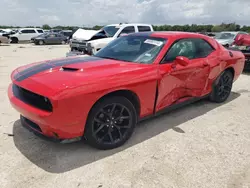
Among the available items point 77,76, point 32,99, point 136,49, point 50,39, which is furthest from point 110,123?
point 50,39

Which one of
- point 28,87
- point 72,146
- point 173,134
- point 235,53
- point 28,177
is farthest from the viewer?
point 235,53

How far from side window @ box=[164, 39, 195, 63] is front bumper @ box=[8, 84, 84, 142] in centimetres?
173

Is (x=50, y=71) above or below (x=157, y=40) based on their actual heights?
below

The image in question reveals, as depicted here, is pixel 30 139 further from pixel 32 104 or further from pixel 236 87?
pixel 236 87

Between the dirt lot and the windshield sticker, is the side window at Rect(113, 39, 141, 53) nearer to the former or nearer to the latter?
the windshield sticker

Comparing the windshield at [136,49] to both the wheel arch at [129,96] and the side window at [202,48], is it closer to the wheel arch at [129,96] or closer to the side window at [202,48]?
the wheel arch at [129,96]

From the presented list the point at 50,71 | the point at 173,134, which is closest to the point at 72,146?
the point at 50,71

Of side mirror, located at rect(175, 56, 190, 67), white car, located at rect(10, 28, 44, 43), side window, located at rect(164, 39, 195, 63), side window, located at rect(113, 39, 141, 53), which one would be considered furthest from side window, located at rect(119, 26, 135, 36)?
white car, located at rect(10, 28, 44, 43)

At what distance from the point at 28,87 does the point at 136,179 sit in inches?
64.3

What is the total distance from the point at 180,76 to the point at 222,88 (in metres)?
1.77

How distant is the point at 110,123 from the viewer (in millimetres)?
3039

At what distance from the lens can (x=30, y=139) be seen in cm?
333

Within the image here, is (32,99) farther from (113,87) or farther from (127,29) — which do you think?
(127,29)

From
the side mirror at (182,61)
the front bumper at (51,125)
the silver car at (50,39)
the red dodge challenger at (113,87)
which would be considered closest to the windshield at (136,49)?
the red dodge challenger at (113,87)
